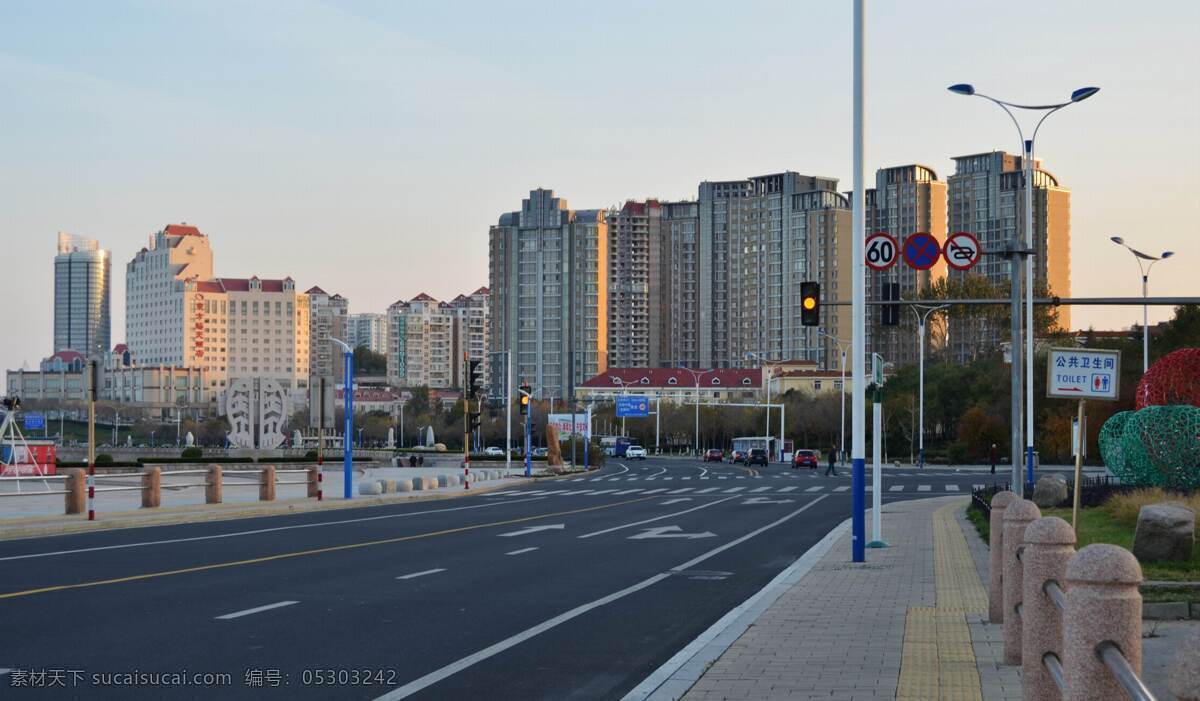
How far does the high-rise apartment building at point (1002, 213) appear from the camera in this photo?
145 m

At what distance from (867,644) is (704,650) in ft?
4.97

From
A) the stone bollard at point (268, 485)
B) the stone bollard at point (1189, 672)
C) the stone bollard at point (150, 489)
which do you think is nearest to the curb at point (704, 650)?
the stone bollard at point (1189, 672)

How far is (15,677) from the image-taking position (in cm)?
957

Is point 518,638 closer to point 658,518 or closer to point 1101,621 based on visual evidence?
point 1101,621

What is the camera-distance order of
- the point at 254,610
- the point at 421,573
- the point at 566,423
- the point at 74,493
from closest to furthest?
the point at 254,610, the point at 421,573, the point at 74,493, the point at 566,423

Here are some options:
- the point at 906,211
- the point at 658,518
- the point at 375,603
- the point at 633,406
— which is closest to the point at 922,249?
the point at 658,518

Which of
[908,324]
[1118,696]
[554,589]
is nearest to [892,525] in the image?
[554,589]

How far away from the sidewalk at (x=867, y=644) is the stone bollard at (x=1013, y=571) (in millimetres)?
195

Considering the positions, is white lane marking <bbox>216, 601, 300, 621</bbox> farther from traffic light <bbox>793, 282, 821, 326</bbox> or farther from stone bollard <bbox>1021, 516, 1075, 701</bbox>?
traffic light <bbox>793, 282, 821, 326</bbox>

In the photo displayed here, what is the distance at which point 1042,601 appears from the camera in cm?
700

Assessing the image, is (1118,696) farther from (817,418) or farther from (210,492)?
(817,418)

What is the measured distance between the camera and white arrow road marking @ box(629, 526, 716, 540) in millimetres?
26484

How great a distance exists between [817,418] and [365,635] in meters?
122

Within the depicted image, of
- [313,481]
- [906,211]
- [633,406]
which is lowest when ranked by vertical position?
[313,481]
